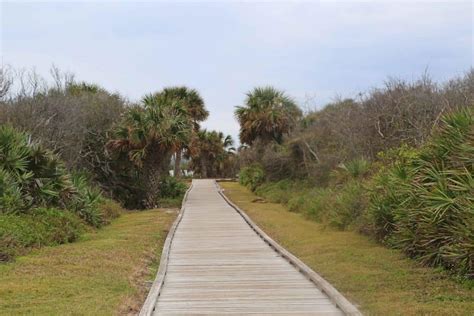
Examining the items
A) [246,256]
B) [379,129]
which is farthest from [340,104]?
[246,256]

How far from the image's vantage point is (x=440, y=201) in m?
10.2

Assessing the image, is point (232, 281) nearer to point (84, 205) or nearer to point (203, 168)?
point (84, 205)

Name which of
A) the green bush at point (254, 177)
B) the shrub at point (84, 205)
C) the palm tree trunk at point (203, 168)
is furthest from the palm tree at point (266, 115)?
the palm tree trunk at point (203, 168)

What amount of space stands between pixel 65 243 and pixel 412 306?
973cm

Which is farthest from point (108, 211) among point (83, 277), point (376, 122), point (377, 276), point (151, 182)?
point (377, 276)

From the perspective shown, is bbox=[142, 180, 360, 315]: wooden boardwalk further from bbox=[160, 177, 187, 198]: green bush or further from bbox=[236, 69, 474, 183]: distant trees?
bbox=[160, 177, 187, 198]: green bush

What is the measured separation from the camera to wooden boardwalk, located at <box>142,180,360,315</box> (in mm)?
7887

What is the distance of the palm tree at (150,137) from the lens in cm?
2747

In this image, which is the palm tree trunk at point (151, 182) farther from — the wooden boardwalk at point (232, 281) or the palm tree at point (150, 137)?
the wooden boardwalk at point (232, 281)

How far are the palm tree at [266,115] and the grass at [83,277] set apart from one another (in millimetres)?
25566

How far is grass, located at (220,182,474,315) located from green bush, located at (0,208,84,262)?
5.68 meters

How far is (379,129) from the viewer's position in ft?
71.3

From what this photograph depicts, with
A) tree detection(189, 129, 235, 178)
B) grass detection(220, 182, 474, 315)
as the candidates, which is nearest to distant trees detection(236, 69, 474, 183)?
grass detection(220, 182, 474, 315)

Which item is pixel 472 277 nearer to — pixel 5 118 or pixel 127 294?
pixel 127 294
